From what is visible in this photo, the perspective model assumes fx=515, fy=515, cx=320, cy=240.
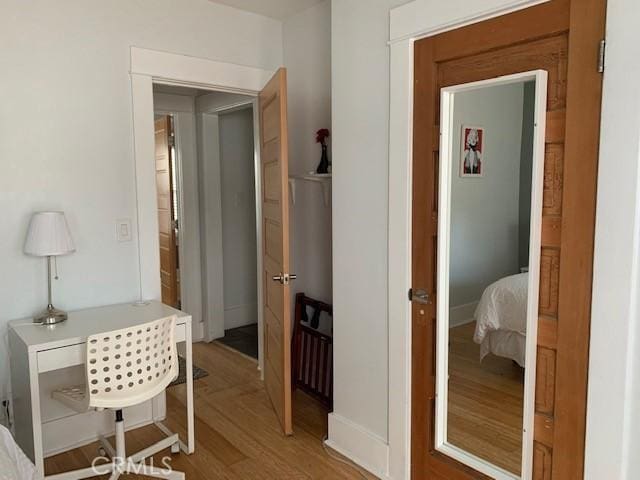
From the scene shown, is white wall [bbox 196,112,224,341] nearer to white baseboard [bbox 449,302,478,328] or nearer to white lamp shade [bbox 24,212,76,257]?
white lamp shade [bbox 24,212,76,257]

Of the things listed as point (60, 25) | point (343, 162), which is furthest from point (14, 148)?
point (343, 162)

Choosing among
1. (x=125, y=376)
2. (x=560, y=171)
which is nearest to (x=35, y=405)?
(x=125, y=376)

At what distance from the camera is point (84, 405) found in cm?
223

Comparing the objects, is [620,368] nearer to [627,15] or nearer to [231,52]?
[627,15]

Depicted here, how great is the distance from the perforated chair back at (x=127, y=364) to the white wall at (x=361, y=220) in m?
0.87

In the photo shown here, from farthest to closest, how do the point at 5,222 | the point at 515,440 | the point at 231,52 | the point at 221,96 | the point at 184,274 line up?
1. the point at 184,274
2. the point at 221,96
3. the point at 231,52
4. the point at 5,222
5. the point at 515,440

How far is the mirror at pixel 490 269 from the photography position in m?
1.80

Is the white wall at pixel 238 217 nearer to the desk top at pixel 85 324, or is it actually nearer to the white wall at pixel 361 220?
the desk top at pixel 85 324

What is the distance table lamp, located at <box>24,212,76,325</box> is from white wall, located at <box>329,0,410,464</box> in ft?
4.28

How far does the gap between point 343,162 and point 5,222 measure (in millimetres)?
1653

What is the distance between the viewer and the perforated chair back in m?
2.15

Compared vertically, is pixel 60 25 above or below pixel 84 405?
above

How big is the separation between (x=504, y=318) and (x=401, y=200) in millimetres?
636

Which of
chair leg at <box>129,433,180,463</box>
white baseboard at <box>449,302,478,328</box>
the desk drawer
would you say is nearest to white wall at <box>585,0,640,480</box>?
white baseboard at <box>449,302,478,328</box>
